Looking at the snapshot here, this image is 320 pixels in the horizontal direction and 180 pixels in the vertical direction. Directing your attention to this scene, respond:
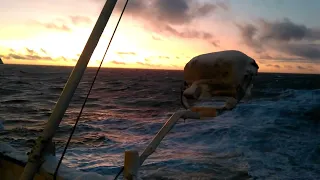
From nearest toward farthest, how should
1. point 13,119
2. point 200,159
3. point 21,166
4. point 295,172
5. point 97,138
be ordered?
point 21,166 < point 295,172 < point 200,159 < point 97,138 < point 13,119

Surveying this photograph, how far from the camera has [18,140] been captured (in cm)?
1572

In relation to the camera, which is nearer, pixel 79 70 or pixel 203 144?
pixel 79 70

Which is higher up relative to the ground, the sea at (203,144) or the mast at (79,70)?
the mast at (79,70)

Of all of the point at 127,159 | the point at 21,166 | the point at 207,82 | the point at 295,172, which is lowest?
the point at 295,172

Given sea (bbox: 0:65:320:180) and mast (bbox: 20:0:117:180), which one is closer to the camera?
mast (bbox: 20:0:117:180)

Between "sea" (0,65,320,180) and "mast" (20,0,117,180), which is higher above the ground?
"mast" (20,0,117,180)

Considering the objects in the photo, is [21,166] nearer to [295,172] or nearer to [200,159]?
[200,159]

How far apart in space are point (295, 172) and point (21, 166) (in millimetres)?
9495

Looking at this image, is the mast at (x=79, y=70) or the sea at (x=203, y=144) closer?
the mast at (x=79, y=70)

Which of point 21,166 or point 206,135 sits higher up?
point 21,166

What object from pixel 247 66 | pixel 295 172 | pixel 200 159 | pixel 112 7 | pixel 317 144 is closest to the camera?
pixel 112 7

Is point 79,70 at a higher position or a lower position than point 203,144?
higher

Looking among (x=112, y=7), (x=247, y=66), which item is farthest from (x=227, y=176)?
(x=112, y=7)

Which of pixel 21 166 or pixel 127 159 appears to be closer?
pixel 127 159
